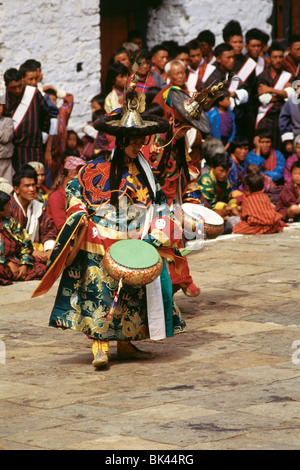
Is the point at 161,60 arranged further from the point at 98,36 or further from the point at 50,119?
the point at 50,119

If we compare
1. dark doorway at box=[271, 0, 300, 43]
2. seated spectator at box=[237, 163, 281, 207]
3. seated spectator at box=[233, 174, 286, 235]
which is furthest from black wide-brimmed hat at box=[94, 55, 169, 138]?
dark doorway at box=[271, 0, 300, 43]

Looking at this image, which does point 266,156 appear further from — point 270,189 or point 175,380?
point 175,380

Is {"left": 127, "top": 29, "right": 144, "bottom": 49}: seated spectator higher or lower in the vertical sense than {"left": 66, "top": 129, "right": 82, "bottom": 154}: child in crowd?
higher

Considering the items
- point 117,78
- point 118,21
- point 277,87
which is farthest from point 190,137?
point 118,21

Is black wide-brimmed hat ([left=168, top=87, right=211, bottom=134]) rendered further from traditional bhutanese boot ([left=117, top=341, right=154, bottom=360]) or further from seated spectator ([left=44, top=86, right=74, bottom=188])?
seated spectator ([left=44, top=86, right=74, bottom=188])

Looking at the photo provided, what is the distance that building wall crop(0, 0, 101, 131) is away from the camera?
11680 millimetres

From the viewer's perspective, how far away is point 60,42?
12195 millimetres

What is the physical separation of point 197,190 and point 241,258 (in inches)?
84.1

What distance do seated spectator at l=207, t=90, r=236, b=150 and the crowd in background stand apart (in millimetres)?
13

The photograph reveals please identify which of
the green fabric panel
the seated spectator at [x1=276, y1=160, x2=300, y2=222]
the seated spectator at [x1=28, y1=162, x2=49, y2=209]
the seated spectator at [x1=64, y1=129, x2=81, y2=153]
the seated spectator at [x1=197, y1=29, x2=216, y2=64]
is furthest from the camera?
the seated spectator at [x1=197, y1=29, x2=216, y2=64]

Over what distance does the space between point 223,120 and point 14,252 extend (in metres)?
3.68

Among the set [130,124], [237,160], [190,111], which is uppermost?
[130,124]

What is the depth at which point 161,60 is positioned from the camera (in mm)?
12266
